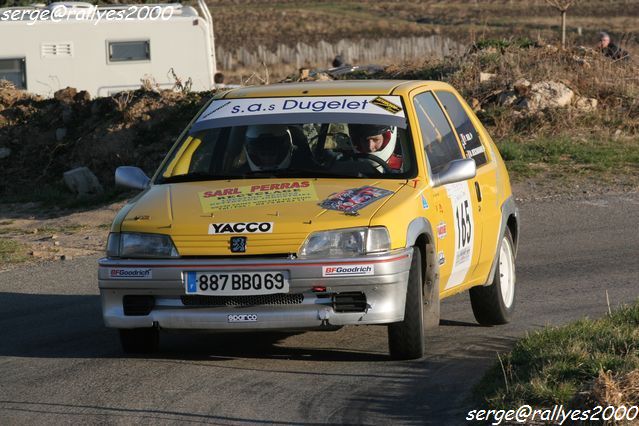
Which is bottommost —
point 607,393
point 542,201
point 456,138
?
point 542,201

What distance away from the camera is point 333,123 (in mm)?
8453

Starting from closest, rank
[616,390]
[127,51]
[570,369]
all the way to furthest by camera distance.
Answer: [616,390] → [570,369] → [127,51]

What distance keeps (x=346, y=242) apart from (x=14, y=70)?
56.1ft

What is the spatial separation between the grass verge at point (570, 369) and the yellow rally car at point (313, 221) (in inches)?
29.8

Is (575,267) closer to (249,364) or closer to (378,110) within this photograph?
(378,110)

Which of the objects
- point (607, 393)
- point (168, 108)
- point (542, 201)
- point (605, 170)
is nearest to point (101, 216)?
point (168, 108)

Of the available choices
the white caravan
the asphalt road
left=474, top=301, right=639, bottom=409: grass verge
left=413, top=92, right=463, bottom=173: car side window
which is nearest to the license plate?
the asphalt road

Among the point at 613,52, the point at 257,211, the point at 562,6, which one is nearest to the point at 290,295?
the point at 257,211

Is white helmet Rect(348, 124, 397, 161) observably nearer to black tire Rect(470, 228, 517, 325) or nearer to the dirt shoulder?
black tire Rect(470, 228, 517, 325)

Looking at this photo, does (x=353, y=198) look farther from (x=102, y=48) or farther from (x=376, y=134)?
(x=102, y=48)

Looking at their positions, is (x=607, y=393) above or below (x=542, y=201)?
above

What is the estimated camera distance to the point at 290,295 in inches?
284

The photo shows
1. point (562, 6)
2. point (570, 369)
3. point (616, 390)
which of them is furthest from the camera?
point (562, 6)

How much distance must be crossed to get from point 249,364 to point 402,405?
1390 millimetres
